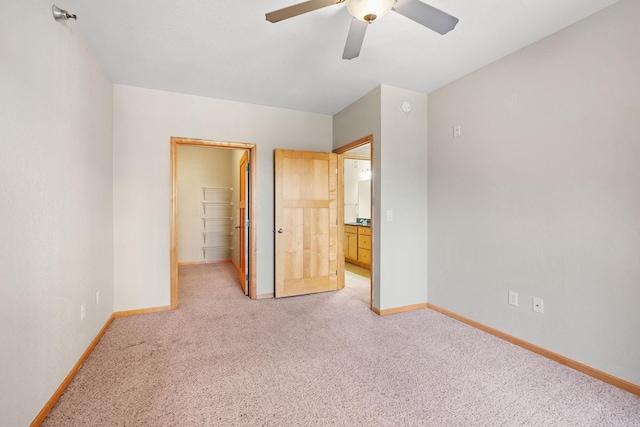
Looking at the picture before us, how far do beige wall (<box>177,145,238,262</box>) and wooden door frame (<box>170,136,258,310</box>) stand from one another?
→ 8.58ft

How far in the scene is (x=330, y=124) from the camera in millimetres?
4273

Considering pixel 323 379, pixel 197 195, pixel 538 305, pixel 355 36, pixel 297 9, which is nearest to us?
pixel 297 9

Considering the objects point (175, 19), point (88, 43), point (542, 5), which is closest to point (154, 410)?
point (175, 19)

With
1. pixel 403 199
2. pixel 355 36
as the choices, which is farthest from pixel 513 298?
pixel 355 36

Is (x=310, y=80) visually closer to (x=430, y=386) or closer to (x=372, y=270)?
(x=372, y=270)

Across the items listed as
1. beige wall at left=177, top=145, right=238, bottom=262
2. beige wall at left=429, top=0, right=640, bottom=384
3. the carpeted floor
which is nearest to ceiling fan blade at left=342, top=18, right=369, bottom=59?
beige wall at left=429, top=0, right=640, bottom=384

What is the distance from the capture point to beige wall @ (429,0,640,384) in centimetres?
188

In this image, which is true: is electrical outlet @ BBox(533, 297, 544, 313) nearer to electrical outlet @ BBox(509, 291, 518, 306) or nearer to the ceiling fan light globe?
electrical outlet @ BBox(509, 291, 518, 306)

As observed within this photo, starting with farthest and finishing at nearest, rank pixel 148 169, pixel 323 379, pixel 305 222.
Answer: pixel 305 222 < pixel 148 169 < pixel 323 379

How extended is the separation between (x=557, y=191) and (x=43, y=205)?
349 centimetres

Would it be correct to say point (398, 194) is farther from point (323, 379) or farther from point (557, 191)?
point (323, 379)

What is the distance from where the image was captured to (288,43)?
7.80 ft

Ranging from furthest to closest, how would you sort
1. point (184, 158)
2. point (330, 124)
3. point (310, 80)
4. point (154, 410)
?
1. point (184, 158)
2. point (330, 124)
3. point (310, 80)
4. point (154, 410)

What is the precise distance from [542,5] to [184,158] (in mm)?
6211
